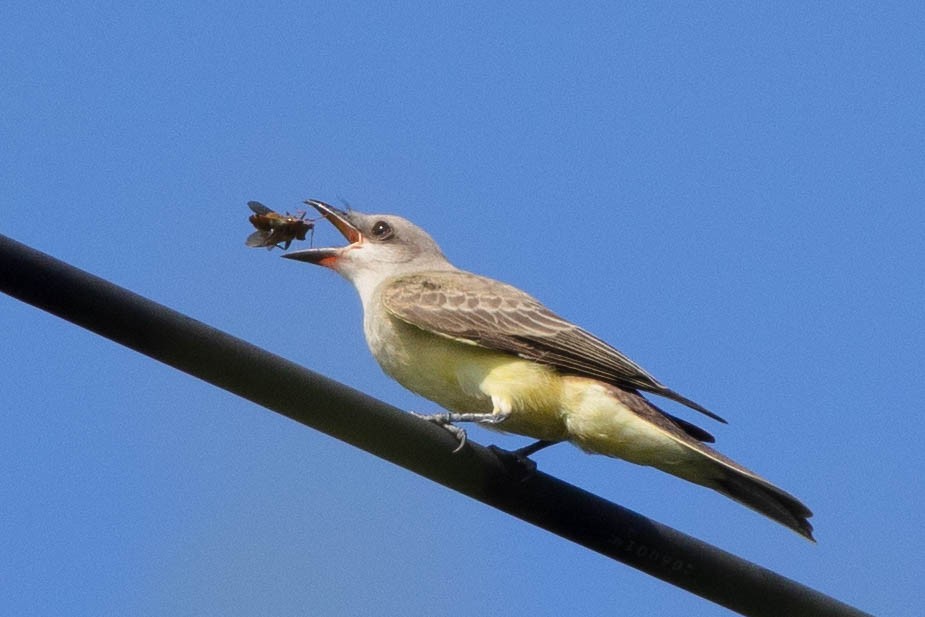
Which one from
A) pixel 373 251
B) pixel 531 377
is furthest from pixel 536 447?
pixel 373 251

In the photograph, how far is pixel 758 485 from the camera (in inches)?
245

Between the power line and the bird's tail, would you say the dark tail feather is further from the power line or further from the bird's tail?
the power line

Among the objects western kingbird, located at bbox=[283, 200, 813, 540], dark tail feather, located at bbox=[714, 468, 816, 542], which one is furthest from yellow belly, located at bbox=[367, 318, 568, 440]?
dark tail feather, located at bbox=[714, 468, 816, 542]

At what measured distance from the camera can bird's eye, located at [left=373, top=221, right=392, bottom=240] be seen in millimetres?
9078

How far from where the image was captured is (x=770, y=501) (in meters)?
6.20

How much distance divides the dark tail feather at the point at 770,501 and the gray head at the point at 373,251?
2722 millimetres

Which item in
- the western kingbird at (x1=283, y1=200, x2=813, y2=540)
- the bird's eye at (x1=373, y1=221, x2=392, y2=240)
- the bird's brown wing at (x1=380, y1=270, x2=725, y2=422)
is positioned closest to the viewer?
the western kingbird at (x1=283, y1=200, x2=813, y2=540)

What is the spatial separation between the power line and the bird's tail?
3.76 ft

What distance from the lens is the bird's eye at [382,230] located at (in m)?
9.08

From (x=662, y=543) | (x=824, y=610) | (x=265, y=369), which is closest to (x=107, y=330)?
(x=265, y=369)

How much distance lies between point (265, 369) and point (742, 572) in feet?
5.54

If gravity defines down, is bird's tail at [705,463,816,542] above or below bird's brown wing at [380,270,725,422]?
below

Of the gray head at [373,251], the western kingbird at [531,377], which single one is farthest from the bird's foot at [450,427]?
the gray head at [373,251]

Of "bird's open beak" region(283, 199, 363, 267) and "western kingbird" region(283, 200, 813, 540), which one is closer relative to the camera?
"western kingbird" region(283, 200, 813, 540)
